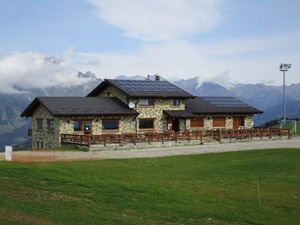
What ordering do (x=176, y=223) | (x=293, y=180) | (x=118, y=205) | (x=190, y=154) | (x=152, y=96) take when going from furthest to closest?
(x=152, y=96) < (x=190, y=154) < (x=293, y=180) < (x=118, y=205) < (x=176, y=223)

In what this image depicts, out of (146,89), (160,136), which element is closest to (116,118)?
(160,136)

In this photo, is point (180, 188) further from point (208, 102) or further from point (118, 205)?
point (208, 102)

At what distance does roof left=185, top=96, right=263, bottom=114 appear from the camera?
4668cm

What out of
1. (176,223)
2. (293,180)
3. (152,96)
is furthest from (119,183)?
(152,96)

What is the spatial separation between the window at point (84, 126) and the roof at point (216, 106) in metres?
13.0

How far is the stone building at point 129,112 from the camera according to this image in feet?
123

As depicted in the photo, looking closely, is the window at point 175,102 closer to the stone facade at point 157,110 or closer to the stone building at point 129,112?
the stone building at point 129,112

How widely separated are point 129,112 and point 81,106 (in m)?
4.93

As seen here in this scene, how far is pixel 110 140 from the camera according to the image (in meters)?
34.2

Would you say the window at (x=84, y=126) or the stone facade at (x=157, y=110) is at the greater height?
the stone facade at (x=157, y=110)

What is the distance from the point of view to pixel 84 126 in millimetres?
37719

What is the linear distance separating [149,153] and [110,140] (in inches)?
203

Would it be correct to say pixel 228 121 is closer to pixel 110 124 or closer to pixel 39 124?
pixel 110 124

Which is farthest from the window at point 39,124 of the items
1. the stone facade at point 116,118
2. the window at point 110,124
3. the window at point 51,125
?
the window at point 110,124
